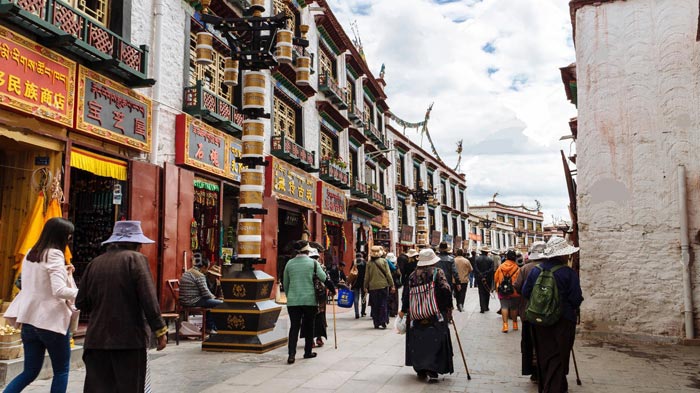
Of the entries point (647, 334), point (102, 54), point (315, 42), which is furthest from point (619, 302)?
point (315, 42)

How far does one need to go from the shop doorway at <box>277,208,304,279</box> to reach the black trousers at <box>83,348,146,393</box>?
49.1 feet

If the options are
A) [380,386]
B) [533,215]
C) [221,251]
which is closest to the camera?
[380,386]

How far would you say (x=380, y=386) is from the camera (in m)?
6.23

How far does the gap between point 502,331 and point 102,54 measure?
9.01 m

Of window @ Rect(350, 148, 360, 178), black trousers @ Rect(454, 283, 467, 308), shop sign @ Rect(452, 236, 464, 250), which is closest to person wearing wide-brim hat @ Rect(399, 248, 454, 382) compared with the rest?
black trousers @ Rect(454, 283, 467, 308)

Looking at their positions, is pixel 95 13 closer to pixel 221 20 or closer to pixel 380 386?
pixel 221 20

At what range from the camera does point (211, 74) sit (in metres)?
13.7

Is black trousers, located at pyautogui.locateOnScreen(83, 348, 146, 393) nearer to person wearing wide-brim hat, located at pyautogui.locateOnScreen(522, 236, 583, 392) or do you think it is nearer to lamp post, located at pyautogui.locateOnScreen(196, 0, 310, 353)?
person wearing wide-brim hat, located at pyautogui.locateOnScreen(522, 236, 583, 392)

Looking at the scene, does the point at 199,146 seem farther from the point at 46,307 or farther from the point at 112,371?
the point at 112,371

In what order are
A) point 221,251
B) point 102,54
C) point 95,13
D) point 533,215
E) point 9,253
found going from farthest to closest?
1. point 533,215
2. point 221,251
3. point 95,13
4. point 102,54
5. point 9,253

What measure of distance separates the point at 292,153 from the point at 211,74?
177 inches

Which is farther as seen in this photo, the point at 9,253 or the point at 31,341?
the point at 9,253

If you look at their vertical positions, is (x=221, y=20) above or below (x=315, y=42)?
below

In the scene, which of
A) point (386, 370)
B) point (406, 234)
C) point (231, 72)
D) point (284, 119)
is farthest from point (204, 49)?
point (406, 234)
